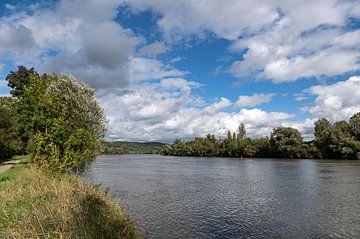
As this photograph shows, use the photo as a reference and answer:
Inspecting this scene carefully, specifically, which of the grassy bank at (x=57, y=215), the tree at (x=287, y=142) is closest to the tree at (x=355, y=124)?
the tree at (x=287, y=142)

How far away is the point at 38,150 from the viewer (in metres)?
30.4

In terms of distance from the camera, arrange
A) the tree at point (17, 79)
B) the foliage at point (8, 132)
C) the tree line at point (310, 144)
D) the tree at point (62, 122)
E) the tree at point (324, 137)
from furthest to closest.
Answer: the tree at point (324, 137) < the tree line at point (310, 144) < the tree at point (17, 79) < the foliage at point (8, 132) < the tree at point (62, 122)

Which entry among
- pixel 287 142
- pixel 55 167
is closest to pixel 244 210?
pixel 55 167

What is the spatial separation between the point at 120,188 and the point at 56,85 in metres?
13.2

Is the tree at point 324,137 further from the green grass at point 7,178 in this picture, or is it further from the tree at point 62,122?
the green grass at point 7,178

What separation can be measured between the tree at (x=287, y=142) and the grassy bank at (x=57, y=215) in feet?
356

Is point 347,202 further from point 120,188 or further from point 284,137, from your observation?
point 284,137

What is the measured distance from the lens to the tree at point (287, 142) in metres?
117

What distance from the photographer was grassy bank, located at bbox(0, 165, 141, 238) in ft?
36.3

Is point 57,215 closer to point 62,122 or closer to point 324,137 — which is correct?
point 62,122

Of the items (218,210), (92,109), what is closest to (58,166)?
(92,109)

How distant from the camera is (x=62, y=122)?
32.9 m

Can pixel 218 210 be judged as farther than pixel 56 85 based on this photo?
No

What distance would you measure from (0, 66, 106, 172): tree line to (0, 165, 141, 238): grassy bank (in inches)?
528
